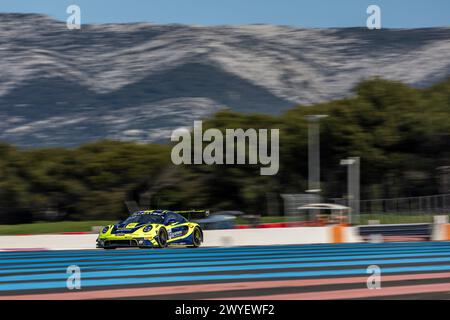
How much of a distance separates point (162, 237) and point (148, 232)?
0.55 metres

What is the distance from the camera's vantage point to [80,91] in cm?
Result: 18262

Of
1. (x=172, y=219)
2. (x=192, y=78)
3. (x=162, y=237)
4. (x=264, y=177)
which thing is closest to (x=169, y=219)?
(x=172, y=219)

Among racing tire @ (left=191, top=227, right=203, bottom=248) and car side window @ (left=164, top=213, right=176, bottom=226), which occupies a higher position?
car side window @ (left=164, top=213, right=176, bottom=226)

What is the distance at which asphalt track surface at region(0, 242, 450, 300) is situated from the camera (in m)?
9.49

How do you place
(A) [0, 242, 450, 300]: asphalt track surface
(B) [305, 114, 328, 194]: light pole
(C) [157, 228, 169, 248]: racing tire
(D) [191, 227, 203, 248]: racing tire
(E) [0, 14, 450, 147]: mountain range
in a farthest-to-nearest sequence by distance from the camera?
1. (E) [0, 14, 450, 147]: mountain range
2. (B) [305, 114, 328, 194]: light pole
3. (D) [191, 227, 203, 248]: racing tire
4. (C) [157, 228, 169, 248]: racing tire
5. (A) [0, 242, 450, 300]: asphalt track surface

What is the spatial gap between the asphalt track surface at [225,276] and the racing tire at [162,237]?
5.60 feet

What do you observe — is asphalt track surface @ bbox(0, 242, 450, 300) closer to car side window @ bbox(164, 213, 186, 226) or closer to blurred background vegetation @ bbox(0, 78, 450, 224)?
car side window @ bbox(164, 213, 186, 226)

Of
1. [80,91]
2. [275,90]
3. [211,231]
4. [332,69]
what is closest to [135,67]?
[80,91]

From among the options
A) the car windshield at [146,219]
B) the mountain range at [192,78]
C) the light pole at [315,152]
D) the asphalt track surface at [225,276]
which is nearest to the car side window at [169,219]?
the car windshield at [146,219]

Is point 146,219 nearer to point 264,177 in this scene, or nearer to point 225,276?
point 225,276

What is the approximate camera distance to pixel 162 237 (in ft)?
62.7

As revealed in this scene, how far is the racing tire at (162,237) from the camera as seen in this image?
19.0 metres

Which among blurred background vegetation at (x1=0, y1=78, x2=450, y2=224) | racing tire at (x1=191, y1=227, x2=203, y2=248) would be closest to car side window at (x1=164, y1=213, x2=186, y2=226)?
racing tire at (x1=191, y1=227, x2=203, y2=248)

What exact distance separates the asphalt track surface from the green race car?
1.62 meters
